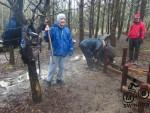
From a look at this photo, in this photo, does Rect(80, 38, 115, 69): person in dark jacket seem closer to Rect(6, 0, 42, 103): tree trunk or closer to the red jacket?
the red jacket

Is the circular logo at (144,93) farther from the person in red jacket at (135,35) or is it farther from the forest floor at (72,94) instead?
the person in red jacket at (135,35)

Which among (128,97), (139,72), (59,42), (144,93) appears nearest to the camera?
(144,93)

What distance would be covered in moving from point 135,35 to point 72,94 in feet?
15.9

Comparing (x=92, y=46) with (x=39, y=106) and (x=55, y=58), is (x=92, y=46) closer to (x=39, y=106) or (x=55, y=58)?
(x=55, y=58)

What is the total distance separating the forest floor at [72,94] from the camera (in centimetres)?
677

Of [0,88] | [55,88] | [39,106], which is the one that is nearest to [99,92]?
[55,88]

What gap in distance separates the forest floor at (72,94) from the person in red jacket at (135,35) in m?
2.50

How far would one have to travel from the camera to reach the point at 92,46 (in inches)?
394

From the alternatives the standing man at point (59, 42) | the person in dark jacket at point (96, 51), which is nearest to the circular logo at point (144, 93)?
the standing man at point (59, 42)

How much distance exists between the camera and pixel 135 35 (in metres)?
11.4

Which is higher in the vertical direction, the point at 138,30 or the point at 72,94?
the point at 138,30

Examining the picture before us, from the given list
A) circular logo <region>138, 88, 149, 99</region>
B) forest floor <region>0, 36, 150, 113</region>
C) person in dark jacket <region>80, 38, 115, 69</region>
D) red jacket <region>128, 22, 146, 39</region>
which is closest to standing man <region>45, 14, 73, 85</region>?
forest floor <region>0, 36, 150, 113</region>

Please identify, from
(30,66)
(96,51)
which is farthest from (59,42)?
(96,51)

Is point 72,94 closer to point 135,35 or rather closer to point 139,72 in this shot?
point 139,72
